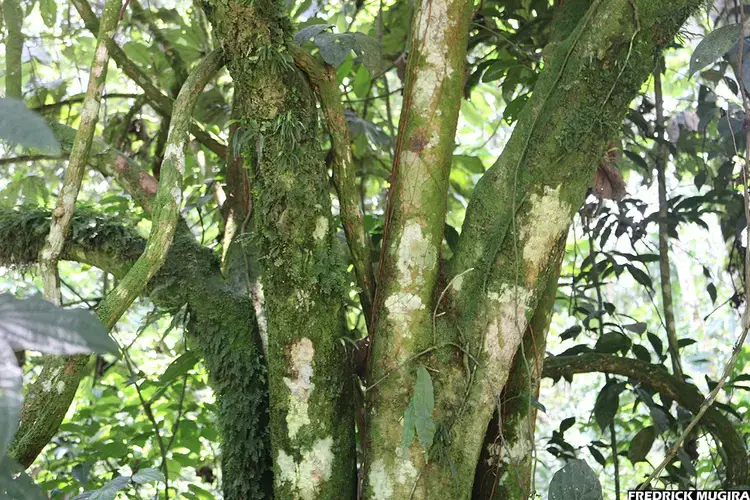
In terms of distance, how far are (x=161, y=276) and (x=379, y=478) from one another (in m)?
0.79

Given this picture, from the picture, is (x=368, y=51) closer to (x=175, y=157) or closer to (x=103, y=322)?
(x=175, y=157)

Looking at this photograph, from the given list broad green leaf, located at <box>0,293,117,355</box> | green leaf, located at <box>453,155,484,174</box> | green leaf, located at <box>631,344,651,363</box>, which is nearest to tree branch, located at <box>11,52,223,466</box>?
broad green leaf, located at <box>0,293,117,355</box>

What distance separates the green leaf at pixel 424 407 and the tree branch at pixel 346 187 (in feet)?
0.84

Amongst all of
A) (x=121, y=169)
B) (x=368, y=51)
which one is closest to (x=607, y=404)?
(x=368, y=51)

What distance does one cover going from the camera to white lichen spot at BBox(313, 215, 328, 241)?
1517 mm

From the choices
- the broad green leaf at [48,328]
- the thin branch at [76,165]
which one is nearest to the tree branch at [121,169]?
the thin branch at [76,165]

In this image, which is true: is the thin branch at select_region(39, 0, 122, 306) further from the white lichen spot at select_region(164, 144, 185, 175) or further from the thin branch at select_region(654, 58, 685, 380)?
the thin branch at select_region(654, 58, 685, 380)

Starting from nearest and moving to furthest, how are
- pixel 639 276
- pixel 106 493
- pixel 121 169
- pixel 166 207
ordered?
pixel 106 493, pixel 166 207, pixel 121 169, pixel 639 276

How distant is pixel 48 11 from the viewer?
247 cm

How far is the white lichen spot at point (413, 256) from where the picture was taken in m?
1.54

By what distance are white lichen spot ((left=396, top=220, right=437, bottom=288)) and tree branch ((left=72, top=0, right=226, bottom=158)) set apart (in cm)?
91

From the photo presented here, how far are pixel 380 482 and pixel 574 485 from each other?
15.2 inches

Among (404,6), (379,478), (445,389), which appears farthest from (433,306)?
(404,6)

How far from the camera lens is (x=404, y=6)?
2615 mm
